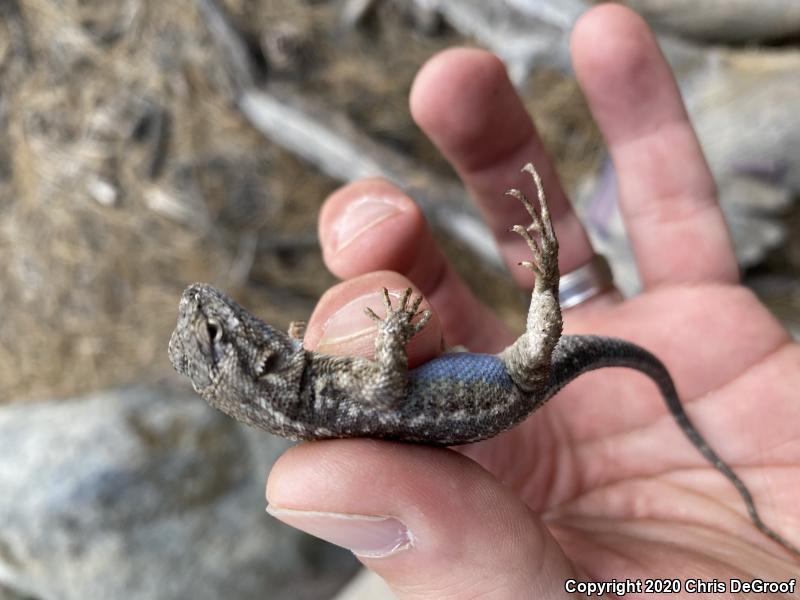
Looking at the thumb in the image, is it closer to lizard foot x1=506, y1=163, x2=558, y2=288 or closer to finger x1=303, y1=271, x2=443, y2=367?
finger x1=303, y1=271, x2=443, y2=367

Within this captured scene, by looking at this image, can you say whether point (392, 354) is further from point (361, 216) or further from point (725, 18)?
point (725, 18)

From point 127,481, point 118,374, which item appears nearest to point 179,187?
point 118,374

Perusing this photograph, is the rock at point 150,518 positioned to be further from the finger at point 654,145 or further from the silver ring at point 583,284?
the finger at point 654,145

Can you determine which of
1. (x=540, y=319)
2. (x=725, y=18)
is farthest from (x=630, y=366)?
(x=725, y=18)

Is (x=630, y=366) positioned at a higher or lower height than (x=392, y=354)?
lower

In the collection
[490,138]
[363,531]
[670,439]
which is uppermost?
[490,138]

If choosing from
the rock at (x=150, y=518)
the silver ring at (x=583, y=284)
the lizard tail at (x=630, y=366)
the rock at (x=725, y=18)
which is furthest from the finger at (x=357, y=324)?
the rock at (x=725, y=18)
